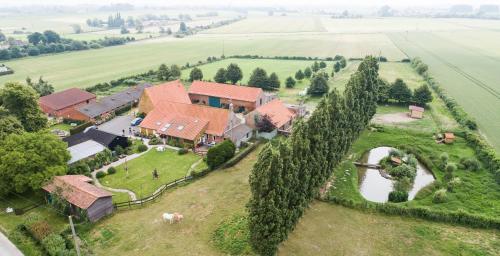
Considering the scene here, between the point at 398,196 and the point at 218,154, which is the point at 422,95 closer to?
the point at 398,196

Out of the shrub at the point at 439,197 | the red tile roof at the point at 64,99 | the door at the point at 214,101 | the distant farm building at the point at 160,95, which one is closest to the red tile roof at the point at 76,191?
the distant farm building at the point at 160,95

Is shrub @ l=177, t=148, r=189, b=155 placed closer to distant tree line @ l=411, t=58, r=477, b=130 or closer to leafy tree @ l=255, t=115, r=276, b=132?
leafy tree @ l=255, t=115, r=276, b=132

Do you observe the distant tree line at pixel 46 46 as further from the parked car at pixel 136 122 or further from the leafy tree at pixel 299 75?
the leafy tree at pixel 299 75

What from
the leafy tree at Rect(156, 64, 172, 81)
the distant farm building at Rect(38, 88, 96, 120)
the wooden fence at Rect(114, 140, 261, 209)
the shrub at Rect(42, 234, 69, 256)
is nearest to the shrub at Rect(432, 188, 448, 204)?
the wooden fence at Rect(114, 140, 261, 209)

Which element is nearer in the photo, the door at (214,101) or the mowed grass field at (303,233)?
the mowed grass field at (303,233)

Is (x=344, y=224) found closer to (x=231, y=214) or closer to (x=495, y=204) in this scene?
(x=231, y=214)

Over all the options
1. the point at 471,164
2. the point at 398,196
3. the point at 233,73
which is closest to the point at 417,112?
the point at 471,164

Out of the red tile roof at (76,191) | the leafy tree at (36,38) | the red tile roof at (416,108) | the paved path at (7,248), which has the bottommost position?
the paved path at (7,248)
